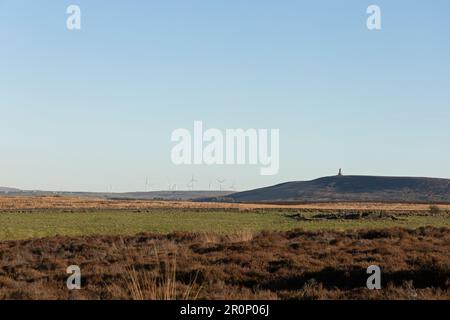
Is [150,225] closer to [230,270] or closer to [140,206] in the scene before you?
[230,270]

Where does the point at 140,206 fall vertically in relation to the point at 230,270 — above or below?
below

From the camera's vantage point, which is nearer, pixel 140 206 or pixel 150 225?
pixel 150 225

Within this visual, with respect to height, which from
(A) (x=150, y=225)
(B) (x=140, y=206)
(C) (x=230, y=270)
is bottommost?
(B) (x=140, y=206)

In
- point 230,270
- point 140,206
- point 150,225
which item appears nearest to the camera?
point 230,270

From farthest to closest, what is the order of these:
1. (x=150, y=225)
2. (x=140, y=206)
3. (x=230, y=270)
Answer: (x=140, y=206) < (x=150, y=225) < (x=230, y=270)

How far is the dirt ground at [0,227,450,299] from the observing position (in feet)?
40.1

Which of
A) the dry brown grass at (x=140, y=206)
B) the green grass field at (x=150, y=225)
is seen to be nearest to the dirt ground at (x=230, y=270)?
the green grass field at (x=150, y=225)

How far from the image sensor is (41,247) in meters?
24.7

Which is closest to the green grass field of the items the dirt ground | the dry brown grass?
the dirt ground

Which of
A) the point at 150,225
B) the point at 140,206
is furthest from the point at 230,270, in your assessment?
the point at 140,206

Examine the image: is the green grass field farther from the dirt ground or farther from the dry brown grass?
the dry brown grass

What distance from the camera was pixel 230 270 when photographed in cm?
1598
